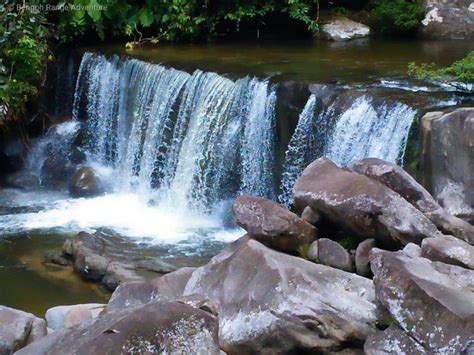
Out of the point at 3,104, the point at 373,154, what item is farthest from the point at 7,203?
the point at 373,154

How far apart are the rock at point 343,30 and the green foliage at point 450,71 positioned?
11.2 feet

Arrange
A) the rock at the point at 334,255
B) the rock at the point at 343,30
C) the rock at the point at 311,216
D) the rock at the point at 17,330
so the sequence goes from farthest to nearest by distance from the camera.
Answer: the rock at the point at 343,30 < the rock at the point at 311,216 < the rock at the point at 334,255 < the rock at the point at 17,330

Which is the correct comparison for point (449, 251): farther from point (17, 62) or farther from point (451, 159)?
point (17, 62)

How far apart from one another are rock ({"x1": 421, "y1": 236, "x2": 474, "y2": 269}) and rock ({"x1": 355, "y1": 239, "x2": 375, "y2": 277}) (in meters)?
0.51

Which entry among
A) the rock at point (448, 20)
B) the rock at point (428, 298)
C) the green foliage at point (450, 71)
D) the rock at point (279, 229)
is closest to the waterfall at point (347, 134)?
the green foliage at point (450, 71)

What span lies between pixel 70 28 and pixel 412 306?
941 cm

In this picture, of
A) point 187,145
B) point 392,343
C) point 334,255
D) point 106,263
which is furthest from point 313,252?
point 187,145

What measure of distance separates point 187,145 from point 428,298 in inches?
235

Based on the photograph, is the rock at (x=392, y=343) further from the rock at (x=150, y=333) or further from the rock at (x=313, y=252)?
the rock at (x=150, y=333)

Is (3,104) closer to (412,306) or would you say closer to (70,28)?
(70,28)

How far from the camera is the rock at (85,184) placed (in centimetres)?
1113

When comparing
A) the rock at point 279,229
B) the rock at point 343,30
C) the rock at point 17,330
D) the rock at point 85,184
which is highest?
the rock at point 343,30

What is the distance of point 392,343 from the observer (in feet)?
16.9

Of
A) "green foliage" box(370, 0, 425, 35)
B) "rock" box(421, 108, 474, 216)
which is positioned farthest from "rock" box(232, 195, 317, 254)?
"green foliage" box(370, 0, 425, 35)
